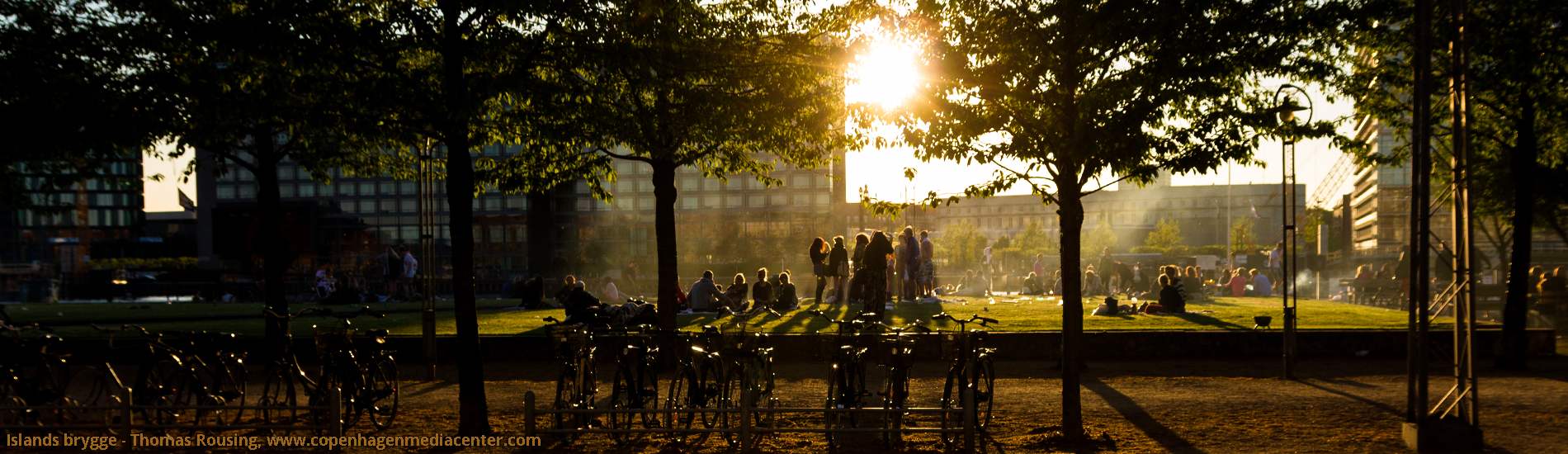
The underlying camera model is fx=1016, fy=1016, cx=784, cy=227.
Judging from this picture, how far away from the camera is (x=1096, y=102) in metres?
8.38

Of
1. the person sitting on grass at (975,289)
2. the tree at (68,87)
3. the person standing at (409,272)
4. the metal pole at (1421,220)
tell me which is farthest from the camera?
the person standing at (409,272)

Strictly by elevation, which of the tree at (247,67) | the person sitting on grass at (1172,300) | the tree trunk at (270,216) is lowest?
the person sitting on grass at (1172,300)

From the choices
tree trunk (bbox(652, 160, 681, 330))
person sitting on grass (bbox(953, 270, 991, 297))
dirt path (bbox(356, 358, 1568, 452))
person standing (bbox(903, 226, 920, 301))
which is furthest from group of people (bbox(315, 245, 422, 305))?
tree trunk (bbox(652, 160, 681, 330))

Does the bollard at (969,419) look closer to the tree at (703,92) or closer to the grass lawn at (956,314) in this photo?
the tree at (703,92)

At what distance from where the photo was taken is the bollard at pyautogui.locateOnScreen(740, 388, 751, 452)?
8031 mm

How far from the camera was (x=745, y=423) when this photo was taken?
8078 mm

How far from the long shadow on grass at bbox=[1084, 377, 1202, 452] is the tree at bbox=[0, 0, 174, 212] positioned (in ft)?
35.7

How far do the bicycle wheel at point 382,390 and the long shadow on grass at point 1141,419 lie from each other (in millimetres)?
7115

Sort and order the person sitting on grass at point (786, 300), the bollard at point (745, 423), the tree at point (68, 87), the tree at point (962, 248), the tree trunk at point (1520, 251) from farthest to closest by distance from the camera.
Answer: the tree at point (962, 248), the person sitting on grass at point (786, 300), the tree trunk at point (1520, 251), the tree at point (68, 87), the bollard at point (745, 423)

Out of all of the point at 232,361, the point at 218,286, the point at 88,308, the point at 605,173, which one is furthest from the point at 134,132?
the point at 218,286

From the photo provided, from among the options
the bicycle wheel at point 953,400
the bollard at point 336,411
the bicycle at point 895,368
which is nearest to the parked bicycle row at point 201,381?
the bollard at point 336,411

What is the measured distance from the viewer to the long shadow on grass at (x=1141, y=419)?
342 inches

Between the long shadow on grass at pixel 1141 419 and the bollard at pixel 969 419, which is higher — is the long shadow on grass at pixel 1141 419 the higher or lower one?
the lower one

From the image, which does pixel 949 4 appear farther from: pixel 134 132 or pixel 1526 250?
pixel 1526 250
